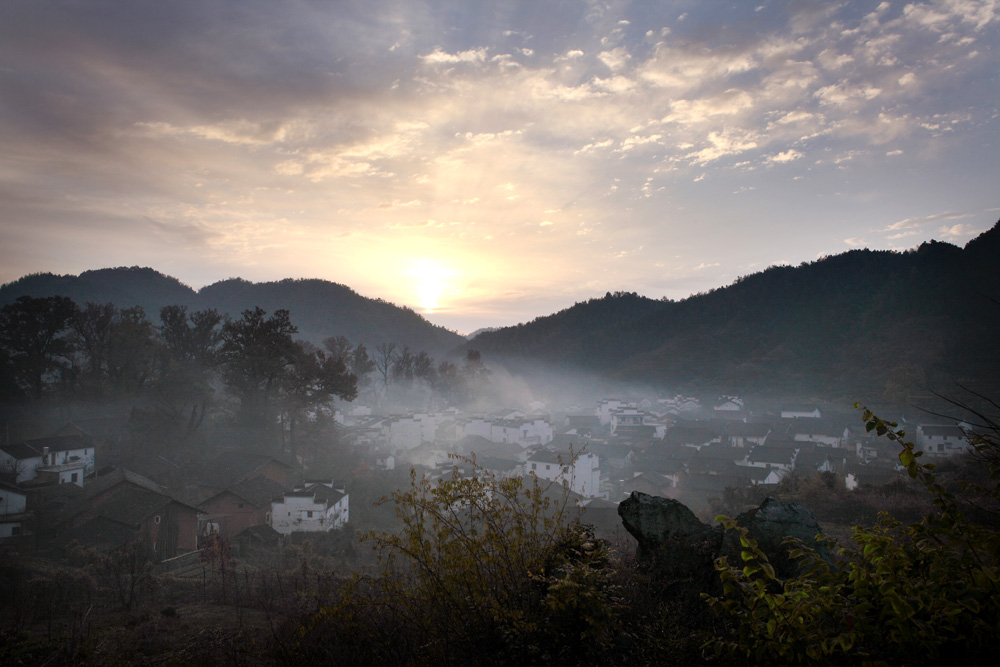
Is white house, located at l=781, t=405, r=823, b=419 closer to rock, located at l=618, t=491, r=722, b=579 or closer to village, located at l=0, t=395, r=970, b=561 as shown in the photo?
village, located at l=0, t=395, r=970, b=561

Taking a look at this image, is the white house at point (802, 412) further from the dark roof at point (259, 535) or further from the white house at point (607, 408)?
the dark roof at point (259, 535)

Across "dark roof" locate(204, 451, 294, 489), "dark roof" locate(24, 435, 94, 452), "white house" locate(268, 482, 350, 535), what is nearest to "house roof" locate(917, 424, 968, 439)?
"white house" locate(268, 482, 350, 535)

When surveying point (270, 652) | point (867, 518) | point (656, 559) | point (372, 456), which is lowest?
point (372, 456)

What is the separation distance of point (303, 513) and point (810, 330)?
9325 centimetres

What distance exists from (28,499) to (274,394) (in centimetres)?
1402

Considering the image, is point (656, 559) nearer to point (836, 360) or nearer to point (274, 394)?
point (274, 394)

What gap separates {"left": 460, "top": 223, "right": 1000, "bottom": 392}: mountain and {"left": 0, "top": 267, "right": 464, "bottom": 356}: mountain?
25092mm

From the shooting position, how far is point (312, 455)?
119 ft

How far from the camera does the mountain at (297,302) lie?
8006 centimetres

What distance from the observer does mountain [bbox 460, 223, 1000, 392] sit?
6231cm

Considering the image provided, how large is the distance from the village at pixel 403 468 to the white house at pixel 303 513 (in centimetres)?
6

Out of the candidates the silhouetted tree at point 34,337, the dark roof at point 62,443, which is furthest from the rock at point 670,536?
the silhouetted tree at point 34,337

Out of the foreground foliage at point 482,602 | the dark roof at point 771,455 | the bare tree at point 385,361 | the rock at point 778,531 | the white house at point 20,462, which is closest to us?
the foreground foliage at point 482,602

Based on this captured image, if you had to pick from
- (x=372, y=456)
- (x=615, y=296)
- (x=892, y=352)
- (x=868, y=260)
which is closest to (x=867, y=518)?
(x=372, y=456)
